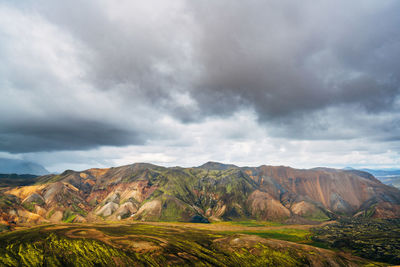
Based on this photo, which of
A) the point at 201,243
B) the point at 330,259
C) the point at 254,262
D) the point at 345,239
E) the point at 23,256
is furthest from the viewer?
the point at 345,239

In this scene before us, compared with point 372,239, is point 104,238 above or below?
above

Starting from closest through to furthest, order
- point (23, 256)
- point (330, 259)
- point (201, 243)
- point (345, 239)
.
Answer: point (23, 256) < point (330, 259) < point (201, 243) < point (345, 239)

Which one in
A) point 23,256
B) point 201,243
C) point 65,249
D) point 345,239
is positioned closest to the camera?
point 23,256

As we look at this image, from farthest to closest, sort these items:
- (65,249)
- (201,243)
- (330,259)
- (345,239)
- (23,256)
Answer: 1. (345,239)
2. (201,243)
3. (330,259)
4. (65,249)
5. (23,256)

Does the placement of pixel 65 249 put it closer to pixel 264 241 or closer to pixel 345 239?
pixel 264 241

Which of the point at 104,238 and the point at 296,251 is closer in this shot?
the point at 104,238

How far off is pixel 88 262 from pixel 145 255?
27554 mm

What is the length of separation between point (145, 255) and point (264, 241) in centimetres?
8463

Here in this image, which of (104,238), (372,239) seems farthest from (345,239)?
(104,238)

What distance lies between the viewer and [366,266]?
128000mm

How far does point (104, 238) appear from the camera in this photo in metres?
129

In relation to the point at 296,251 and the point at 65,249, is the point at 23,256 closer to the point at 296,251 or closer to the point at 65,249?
the point at 65,249

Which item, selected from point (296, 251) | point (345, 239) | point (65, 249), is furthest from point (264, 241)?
point (65, 249)

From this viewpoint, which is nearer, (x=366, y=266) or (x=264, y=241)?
(x=366, y=266)
